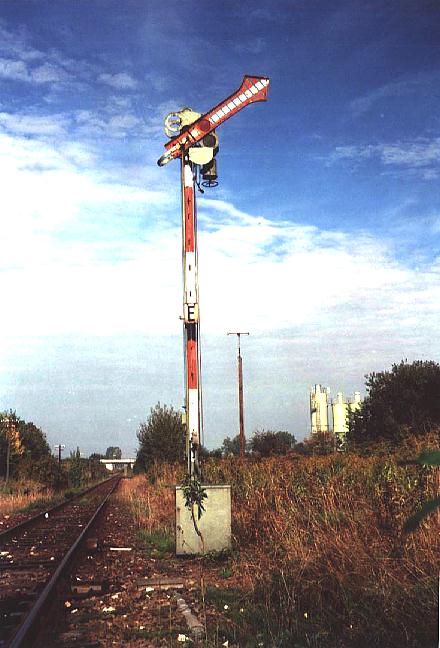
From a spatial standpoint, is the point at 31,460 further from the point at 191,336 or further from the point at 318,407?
the point at 318,407

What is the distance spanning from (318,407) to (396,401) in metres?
40.2

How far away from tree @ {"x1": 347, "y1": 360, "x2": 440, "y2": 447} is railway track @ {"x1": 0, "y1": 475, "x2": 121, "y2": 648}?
30348mm

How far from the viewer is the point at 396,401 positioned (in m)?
44.7

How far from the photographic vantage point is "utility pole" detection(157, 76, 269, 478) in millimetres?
10422

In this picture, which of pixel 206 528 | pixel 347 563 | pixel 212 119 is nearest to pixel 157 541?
pixel 206 528

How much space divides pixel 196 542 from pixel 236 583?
2135mm

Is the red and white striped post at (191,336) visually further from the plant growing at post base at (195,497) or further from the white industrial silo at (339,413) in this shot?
the white industrial silo at (339,413)

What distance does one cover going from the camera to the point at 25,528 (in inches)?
630

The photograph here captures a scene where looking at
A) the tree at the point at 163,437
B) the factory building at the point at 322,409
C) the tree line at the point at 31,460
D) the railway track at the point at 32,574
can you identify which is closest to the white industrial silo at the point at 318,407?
the factory building at the point at 322,409

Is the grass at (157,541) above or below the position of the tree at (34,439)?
below

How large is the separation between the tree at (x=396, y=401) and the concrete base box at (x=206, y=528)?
3389 cm

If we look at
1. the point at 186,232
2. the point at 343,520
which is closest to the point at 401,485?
the point at 343,520

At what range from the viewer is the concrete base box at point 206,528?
370 inches

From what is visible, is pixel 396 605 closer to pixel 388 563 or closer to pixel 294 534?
Answer: pixel 388 563
